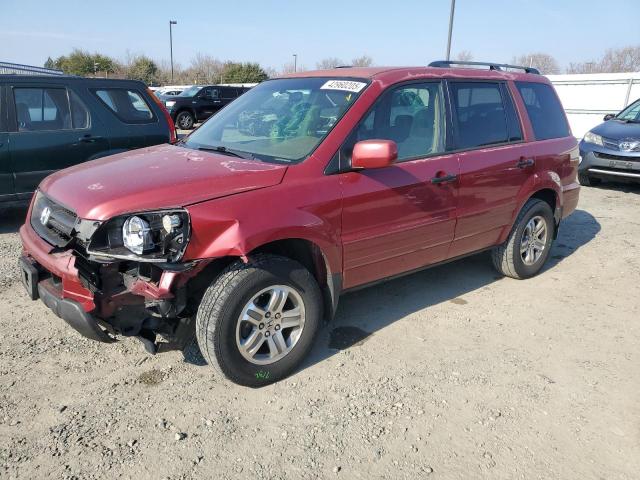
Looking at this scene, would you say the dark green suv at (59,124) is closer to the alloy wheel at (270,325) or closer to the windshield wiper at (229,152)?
the windshield wiper at (229,152)

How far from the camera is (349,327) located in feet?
13.1

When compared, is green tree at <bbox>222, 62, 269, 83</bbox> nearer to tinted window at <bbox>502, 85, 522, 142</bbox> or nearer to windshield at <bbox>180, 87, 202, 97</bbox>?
windshield at <bbox>180, 87, 202, 97</bbox>

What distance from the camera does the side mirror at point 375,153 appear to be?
10.4 ft

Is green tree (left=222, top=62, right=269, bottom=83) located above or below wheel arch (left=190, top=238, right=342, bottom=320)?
above

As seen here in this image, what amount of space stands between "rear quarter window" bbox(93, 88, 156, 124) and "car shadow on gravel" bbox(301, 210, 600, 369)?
3868 millimetres

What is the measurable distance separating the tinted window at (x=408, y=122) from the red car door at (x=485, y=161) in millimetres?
199

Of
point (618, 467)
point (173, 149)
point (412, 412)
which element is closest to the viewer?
point (618, 467)

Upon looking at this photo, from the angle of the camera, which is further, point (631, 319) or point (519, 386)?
point (631, 319)

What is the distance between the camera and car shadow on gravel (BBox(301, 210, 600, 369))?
3828 millimetres

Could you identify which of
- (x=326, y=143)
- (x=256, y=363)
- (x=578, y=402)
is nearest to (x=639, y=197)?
(x=578, y=402)

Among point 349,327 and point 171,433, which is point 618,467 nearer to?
point 349,327

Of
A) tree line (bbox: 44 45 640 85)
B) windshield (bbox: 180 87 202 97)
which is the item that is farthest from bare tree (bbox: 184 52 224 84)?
windshield (bbox: 180 87 202 97)

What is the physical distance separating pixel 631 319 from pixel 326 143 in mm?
2942

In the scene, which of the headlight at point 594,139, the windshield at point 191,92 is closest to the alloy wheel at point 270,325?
the headlight at point 594,139
